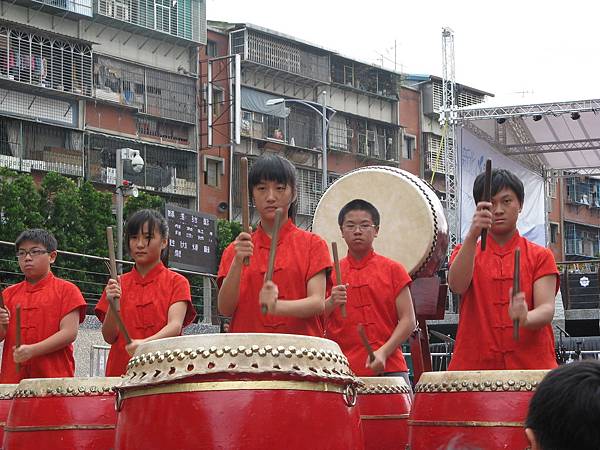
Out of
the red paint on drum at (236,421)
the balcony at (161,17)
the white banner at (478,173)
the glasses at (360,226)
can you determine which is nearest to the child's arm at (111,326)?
the glasses at (360,226)

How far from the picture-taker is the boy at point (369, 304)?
19.0 ft

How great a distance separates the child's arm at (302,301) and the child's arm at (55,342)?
2.13 m

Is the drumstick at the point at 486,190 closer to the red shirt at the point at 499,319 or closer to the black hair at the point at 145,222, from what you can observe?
the red shirt at the point at 499,319

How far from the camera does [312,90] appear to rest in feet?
152

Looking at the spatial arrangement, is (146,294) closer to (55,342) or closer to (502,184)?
(55,342)

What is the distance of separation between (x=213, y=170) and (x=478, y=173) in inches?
731

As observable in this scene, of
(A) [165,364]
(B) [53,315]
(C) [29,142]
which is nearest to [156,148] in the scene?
(C) [29,142]

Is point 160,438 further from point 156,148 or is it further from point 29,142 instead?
point 156,148

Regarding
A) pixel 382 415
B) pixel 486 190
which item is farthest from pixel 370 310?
pixel 486 190

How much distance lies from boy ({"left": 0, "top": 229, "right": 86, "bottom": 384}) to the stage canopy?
18.1m

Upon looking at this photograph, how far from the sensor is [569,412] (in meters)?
2.38

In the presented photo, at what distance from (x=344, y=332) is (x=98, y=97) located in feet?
105

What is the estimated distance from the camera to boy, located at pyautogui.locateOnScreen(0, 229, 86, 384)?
624cm

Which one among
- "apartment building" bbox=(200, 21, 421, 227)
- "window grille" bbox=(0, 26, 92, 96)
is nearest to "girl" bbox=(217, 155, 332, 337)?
"window grille" bbox=(0, 26, 92, 96)
